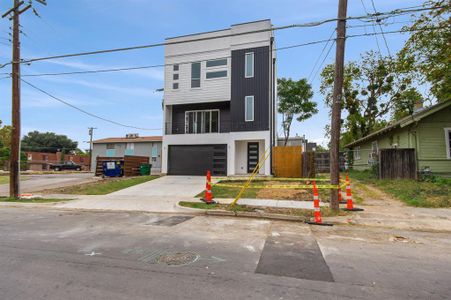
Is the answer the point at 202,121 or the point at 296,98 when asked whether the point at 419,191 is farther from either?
the point at 296,98

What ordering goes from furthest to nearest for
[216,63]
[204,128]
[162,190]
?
[204,128] → [216,63] → [162,190]

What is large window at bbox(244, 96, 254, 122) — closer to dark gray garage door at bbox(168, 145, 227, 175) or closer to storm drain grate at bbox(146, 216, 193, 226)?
dark gray garage door at bbox(168, 145, 227, 175)

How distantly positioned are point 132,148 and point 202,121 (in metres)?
20.5

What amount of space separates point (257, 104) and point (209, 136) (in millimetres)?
4524

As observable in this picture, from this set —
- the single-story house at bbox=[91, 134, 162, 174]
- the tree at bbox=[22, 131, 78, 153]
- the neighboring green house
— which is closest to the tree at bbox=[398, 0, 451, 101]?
the neighboring green house

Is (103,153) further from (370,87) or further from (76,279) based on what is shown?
(76,279)

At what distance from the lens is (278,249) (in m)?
5.71

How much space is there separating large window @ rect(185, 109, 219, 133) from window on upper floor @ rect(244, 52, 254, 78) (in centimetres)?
412

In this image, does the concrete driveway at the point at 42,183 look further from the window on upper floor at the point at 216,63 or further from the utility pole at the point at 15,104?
the window on upper floor at the point at 216,63

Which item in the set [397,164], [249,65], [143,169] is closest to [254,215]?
[397,164]

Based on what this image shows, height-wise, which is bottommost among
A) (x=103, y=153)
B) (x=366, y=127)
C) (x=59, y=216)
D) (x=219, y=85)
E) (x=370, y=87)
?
(x=59, y=216)

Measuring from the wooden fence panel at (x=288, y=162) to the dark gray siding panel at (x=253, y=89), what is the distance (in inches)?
87.0

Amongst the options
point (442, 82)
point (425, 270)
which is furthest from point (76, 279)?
point (442, 82)

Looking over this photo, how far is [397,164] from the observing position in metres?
16.2
